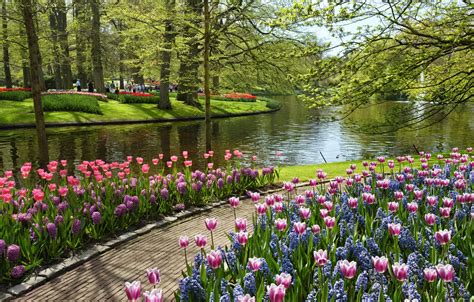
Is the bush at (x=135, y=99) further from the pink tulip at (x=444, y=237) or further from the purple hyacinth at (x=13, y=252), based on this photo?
the pink tulip at (x=444, y=237)

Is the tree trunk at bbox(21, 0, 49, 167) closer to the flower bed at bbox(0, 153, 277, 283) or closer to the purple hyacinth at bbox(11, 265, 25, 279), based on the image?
the flower bed at bbox(0, 153, 277, 283)

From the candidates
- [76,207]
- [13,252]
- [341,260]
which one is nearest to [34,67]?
[76,207]

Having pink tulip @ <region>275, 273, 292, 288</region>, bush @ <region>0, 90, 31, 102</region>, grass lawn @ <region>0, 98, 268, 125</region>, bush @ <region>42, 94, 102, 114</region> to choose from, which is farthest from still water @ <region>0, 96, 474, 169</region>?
pink tulip @ <region>275, 273, 292, 288</region>

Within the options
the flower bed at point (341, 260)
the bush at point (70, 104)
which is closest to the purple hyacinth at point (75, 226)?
the flower bed at point (341, 260)

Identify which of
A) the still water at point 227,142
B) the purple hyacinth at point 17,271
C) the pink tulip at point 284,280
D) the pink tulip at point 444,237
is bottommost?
the still water at point 227,142

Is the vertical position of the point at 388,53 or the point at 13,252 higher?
the point at 388,53

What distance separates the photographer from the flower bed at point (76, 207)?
5312 mm

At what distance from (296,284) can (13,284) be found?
352 centimetres

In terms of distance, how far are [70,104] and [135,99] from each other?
6597mm

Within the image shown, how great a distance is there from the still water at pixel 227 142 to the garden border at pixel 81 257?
809 cm

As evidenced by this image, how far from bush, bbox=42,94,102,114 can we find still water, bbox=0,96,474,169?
3.02 m

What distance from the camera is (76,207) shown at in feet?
21.0

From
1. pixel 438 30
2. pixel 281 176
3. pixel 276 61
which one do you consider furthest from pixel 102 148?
pixel 438 30

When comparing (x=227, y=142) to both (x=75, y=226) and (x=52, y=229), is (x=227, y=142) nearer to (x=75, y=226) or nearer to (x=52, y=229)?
(x=75, y=226)
